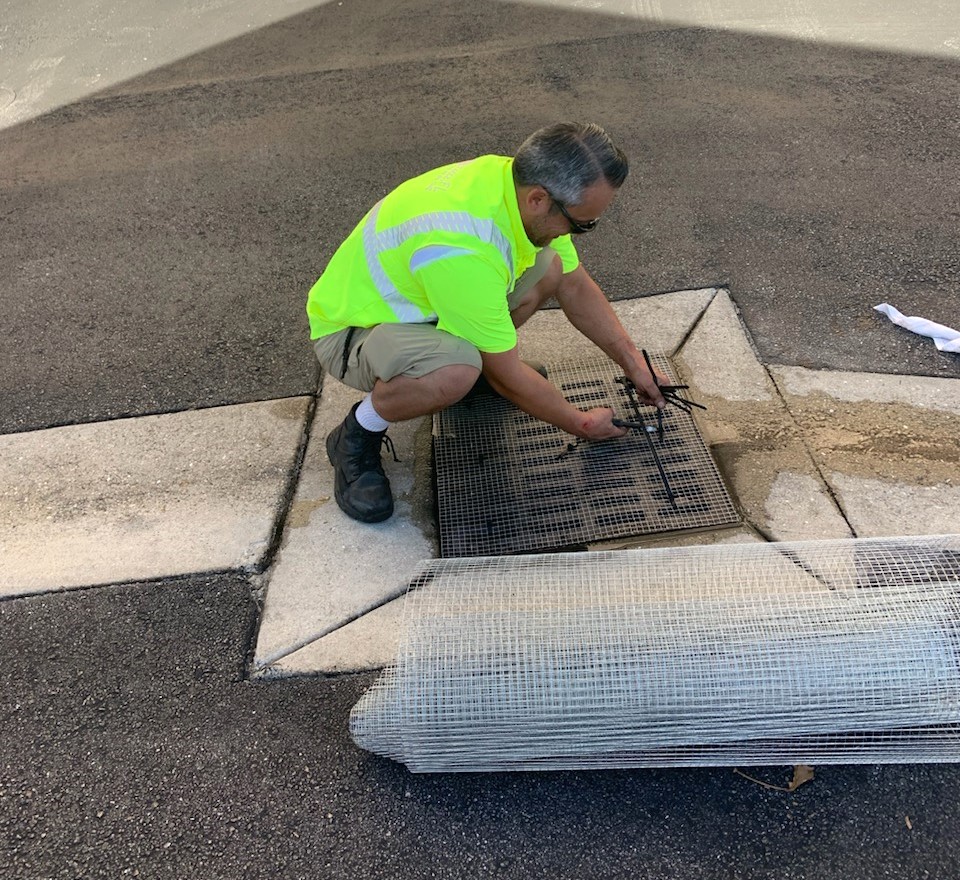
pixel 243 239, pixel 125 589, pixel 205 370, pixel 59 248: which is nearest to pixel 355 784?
pixel 125 589

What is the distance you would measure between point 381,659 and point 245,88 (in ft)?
15.0

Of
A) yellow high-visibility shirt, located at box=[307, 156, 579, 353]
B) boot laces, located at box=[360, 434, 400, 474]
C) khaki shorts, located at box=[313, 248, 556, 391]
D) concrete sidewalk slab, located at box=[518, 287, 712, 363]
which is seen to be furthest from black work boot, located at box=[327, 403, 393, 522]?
concrete sidewalk slab, located at box=[518, 287, 712, 363]

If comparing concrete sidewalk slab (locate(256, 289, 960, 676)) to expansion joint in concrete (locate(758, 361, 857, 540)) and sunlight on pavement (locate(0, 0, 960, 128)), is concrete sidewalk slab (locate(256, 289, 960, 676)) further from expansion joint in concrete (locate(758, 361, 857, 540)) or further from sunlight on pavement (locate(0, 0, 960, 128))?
sunlight on pavement (locate(0, 0, 960, 128))

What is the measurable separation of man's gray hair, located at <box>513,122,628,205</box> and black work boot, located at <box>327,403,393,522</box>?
1005mm

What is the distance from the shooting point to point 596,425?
256 cm

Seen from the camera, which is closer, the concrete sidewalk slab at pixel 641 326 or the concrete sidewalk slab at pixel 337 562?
the concrete sidewalk slab at pixel 337 562

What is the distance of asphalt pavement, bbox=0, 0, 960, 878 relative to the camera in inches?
78.0

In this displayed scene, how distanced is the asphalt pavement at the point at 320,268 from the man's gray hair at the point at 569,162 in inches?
55.8

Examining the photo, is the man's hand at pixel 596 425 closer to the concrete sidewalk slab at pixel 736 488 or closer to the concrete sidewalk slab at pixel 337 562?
the concrete sidewalk slab at pixel 736 488

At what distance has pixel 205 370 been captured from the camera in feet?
11.2

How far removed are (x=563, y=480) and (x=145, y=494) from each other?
152 centimetres

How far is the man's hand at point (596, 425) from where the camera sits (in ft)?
8.33

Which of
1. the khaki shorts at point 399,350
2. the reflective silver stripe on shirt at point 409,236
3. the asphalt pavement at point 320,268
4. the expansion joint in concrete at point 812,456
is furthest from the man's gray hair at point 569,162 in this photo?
the asphalt pavement at point 320,268

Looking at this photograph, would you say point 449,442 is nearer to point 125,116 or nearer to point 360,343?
point 360,343
